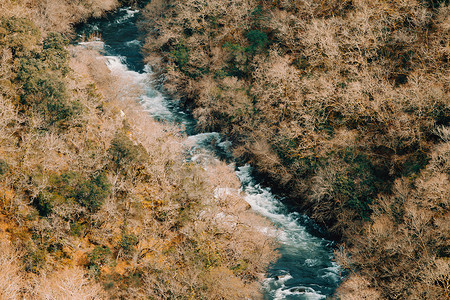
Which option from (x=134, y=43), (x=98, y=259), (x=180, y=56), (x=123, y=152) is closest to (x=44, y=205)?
(x=98, y=259)

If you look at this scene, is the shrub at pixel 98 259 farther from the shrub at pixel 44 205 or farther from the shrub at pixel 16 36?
the shrub at pixel 16 36

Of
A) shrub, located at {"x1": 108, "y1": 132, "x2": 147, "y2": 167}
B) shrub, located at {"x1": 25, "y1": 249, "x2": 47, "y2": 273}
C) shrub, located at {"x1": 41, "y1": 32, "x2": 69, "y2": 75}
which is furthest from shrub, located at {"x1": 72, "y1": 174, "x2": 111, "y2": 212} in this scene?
shrub, located at {"x1": 41, "y1": 32, "x2": 69, "y2": 75}

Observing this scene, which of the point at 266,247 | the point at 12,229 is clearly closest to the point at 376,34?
the point at 266,247

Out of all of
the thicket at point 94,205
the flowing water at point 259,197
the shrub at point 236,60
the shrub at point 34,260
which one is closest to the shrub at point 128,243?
the thicket at point 94,205

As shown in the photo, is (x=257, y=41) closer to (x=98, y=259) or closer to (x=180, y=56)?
(x=180, y=56)

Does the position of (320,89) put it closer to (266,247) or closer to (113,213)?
(266,247)
